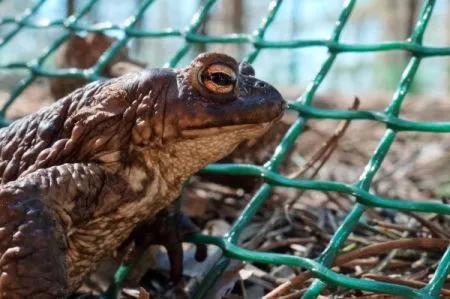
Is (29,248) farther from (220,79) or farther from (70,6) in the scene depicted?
(70,6)

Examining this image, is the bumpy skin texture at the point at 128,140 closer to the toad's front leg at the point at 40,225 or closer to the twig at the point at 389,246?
the toad's front leg at the point at 40,225

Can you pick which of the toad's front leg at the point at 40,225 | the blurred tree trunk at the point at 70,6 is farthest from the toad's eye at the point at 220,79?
the blurred tree trunk at the point at 70,6

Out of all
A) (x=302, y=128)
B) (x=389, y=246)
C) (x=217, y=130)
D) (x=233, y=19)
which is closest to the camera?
(x=217, y=130)

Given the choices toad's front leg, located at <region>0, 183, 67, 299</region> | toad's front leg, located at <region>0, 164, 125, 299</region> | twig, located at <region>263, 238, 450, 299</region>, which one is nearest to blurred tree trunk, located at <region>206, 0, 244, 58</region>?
twig, located at <region>263, 238, 450, 299</region>

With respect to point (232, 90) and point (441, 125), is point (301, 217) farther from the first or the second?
point (232, 90)

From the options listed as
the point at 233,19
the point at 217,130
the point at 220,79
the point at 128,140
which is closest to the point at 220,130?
the point at 217,130

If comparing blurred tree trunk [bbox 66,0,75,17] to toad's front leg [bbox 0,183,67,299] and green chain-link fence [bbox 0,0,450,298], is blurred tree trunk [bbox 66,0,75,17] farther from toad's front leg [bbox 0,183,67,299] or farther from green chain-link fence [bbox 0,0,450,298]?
toad's front leg [bbox 0,183,67,299]
